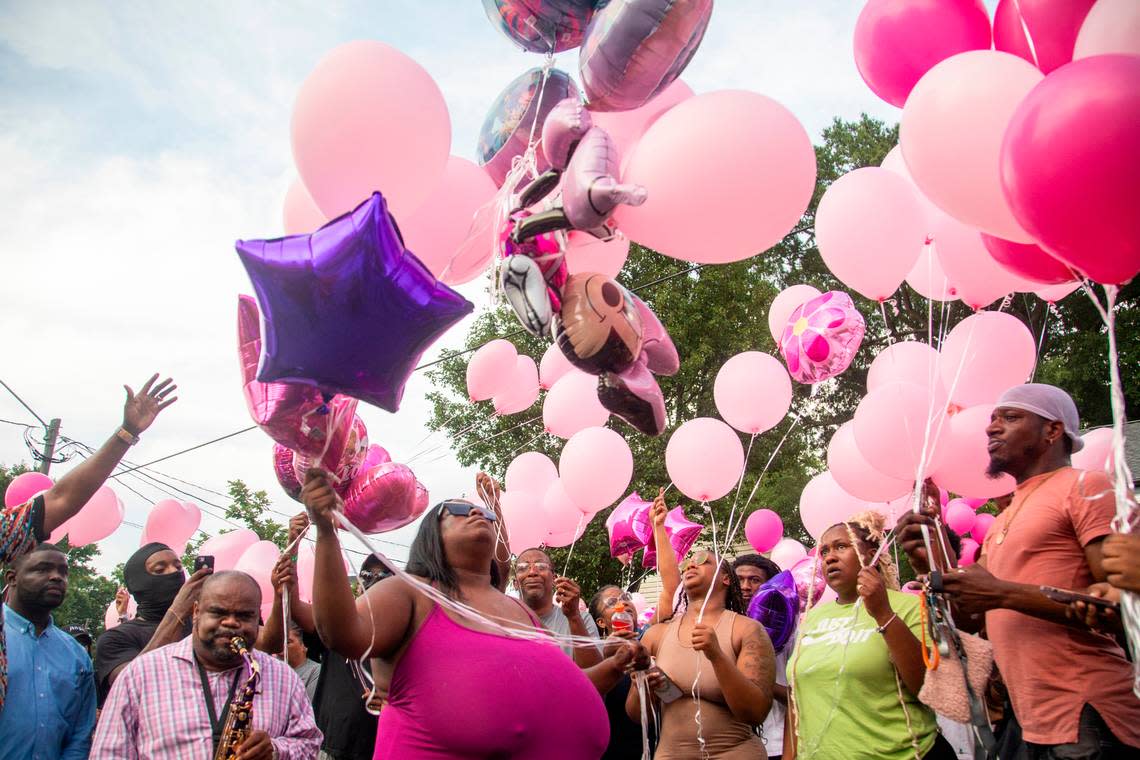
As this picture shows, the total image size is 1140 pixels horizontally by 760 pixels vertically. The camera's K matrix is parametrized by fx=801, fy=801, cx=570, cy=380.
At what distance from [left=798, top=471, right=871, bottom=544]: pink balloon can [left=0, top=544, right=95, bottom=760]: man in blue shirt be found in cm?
426

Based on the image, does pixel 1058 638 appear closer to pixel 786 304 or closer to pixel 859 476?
pixel 859 476

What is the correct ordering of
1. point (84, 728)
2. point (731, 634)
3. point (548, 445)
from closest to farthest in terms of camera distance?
1. point (84, 728)
2. point (731, 634)
3. point (548, 445)

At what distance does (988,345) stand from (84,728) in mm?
4316

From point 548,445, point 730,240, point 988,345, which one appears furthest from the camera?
point 548,445

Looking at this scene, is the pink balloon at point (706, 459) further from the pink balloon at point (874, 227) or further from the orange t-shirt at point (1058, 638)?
the orange t-shirt at point (1058, 638)

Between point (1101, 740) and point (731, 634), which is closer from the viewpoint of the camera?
point (1101, 740)

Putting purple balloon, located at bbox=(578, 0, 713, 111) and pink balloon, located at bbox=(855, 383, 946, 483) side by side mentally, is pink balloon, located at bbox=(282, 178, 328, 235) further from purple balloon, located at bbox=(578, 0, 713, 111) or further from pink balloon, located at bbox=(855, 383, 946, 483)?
pink balloon, located at bbox=(855, 383, 946, 483)

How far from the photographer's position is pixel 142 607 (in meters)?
3.85

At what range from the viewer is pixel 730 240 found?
99.0 inches

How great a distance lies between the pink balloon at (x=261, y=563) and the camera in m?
5.10

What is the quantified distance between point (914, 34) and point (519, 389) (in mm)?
3997

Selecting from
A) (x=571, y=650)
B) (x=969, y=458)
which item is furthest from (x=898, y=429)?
(x=571, y=650)

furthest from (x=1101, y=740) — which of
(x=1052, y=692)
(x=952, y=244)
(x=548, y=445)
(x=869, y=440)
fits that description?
(x=548, y=445)

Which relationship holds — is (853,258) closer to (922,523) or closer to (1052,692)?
(922,523)
